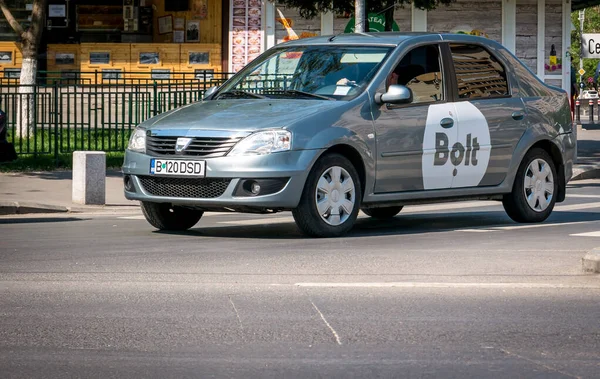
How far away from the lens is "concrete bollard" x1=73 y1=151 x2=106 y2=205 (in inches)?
593

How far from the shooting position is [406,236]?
36.4ft

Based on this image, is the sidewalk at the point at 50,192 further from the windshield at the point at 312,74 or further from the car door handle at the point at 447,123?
the car door handle at the point at 447,123

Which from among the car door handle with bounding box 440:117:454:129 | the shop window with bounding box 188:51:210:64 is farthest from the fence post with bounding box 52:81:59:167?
the shop window with bounding box 188:51:210:64

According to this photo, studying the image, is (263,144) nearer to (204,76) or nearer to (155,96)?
(155,96)

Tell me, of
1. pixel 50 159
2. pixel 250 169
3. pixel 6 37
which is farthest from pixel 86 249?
pixel 6 37

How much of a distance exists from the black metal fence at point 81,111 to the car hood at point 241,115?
875cm

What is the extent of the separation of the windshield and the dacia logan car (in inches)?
0.5

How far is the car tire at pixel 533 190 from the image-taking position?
12289 millimetres

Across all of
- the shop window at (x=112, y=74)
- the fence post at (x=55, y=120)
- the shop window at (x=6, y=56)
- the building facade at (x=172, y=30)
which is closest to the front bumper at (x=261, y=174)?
the fence post at (x=55, y=120)

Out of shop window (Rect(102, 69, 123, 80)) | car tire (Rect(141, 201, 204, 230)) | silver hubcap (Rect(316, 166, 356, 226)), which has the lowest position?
car tire (Rect(141, 201, 204, 230))

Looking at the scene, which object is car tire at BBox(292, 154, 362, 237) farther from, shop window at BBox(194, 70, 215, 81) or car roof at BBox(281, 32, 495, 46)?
shop window at BBox(194, 70, 215, 81)

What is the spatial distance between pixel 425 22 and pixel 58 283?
996 inches

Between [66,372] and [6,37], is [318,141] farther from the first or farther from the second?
[6,37]

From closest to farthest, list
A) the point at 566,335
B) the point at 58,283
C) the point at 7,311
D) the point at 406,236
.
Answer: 1. the point at 566,335
2. the point at 7,311
3. the point at 58,283
4. the point at 406,236
